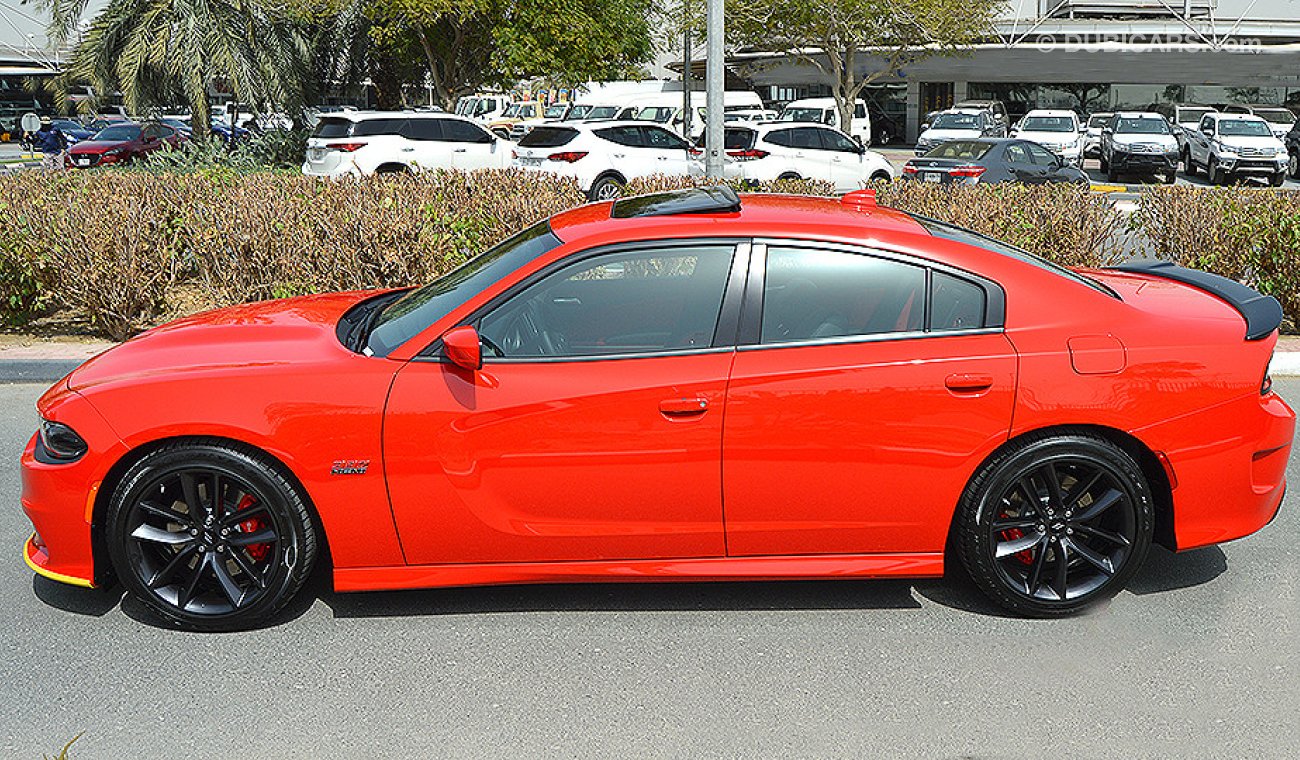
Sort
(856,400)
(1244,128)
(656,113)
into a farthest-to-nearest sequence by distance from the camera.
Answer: (656,113) → (1244,128) → (856,400)

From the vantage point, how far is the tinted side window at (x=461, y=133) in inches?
892

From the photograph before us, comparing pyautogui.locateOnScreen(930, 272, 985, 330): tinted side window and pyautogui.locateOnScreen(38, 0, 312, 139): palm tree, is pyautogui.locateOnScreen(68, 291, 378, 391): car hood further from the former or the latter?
pyautogui.locateOnScreen(38, 0, 312, 139): palm tree

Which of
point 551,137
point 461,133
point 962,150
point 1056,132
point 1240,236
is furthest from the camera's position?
point 1056,132

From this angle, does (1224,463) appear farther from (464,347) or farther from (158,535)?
(158,535)

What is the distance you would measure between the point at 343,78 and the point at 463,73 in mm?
3297

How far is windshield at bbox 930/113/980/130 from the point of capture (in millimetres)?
34750

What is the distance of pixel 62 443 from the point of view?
4.42 metres

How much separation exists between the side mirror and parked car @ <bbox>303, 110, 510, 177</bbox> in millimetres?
17304

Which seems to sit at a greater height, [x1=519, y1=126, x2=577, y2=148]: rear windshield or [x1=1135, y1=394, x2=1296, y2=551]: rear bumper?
[x1=519, y1=126, x2=577, y2=148]: rear windshield

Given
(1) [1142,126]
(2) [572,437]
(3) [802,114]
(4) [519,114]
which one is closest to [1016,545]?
(2) [572,437]

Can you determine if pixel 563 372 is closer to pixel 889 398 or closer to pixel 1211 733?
pixel 889 398

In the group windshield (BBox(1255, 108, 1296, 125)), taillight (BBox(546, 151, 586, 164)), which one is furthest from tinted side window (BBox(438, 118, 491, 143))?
windshield (BBox(1255, 108, 1296, 125))

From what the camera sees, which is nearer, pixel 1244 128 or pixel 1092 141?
pixel 1244 128

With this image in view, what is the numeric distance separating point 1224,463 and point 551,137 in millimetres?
17575
